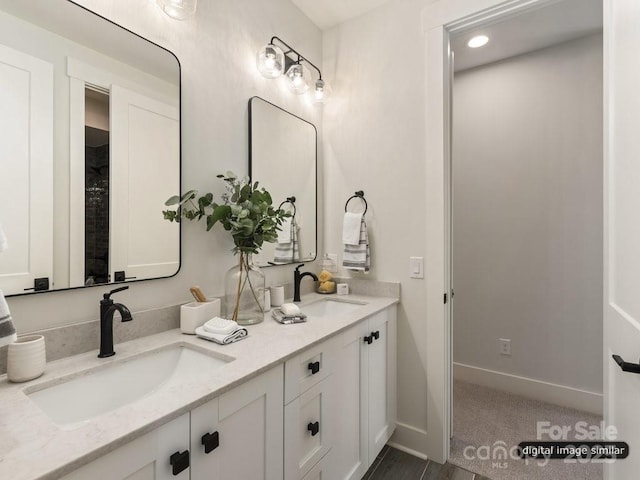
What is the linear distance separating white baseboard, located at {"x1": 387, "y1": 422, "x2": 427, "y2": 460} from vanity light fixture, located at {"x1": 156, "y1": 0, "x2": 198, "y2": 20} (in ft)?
7.57

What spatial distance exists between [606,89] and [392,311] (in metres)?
1.34

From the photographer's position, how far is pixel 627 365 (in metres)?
0.85

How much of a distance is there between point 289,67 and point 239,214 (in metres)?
1.12

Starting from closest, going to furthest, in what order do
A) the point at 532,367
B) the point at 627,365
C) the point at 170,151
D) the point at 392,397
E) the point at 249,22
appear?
1. the point at 627,365
2. the point at 170,151
3. the point at 249,22
4. the point at 392,397
5. the point at 532,367

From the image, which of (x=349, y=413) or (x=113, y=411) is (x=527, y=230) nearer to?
(x=349, y=413)

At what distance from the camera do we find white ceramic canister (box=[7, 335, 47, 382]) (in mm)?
825

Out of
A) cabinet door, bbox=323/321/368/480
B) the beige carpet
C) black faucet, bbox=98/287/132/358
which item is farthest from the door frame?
black faucet, bbox=98/287/132/358

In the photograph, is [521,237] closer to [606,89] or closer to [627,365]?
[606,89]

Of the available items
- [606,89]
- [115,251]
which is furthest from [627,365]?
[115,251]

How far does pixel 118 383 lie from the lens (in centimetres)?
97

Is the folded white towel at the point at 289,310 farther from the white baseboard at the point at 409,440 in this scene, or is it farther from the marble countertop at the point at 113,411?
the white baseboard at the point at 409,440

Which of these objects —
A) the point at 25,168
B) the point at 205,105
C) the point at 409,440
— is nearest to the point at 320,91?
the point at 205,105

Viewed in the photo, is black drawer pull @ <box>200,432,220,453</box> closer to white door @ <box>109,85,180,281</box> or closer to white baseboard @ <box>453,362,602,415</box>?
white door @ <box>109,85,180,281</box>

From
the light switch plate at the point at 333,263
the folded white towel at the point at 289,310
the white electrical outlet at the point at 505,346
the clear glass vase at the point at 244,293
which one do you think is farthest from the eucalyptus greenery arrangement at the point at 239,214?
the white electrical outlet at the point at 505,346
